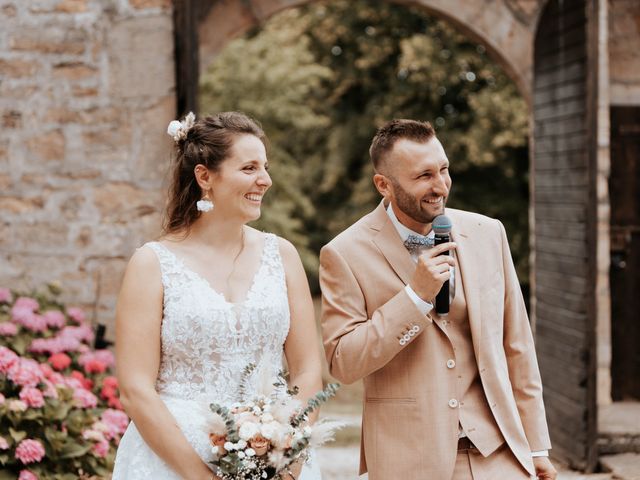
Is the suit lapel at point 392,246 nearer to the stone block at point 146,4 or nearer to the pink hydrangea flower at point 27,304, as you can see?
the pink hydrangea flower at point 27,304

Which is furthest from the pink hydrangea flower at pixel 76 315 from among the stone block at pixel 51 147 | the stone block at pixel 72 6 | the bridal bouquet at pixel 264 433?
the bridal bouquet at pixel 264 433

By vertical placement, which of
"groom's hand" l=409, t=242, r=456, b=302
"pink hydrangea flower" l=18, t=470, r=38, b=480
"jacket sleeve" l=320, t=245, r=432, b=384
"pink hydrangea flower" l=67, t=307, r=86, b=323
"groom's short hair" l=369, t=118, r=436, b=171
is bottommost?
"pink hydrangea flower" l=18, t=470, r=38, b=480

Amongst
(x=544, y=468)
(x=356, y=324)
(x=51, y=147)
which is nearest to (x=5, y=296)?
(x=51, y=147)

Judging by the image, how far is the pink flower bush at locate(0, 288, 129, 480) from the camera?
4074mm

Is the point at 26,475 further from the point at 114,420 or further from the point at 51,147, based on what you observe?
the point at 51,147

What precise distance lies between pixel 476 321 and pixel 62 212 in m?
3.82

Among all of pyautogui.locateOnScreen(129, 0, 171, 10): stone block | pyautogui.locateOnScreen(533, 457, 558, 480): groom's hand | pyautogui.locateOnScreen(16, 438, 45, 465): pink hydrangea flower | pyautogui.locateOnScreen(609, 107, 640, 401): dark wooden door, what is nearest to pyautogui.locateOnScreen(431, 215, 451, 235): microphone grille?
pyautogui.locateOnScreen(533, 457, 558, 480): groom's hand

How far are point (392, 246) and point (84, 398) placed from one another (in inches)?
84.9

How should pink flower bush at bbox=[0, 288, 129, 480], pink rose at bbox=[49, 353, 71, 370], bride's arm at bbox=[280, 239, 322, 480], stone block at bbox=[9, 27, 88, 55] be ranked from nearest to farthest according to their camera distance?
bride's arm at bbox=[280, 239, 322, 480], pink flower bush at bbox=[0, 288, 129, 480], pink rose at bbox=[49, 353, 71, 370], stone block at bbox=[9, 27, 88, 55]

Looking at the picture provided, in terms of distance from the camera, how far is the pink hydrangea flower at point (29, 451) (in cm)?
396

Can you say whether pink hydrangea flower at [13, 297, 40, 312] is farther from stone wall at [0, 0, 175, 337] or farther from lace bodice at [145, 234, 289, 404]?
lace bodice at [145, 234, 289, 404]

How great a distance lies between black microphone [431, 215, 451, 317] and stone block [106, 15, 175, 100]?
3622mm

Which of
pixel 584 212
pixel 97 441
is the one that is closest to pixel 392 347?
pixel 97 441

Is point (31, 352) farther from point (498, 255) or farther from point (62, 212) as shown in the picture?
point (498, 255)
